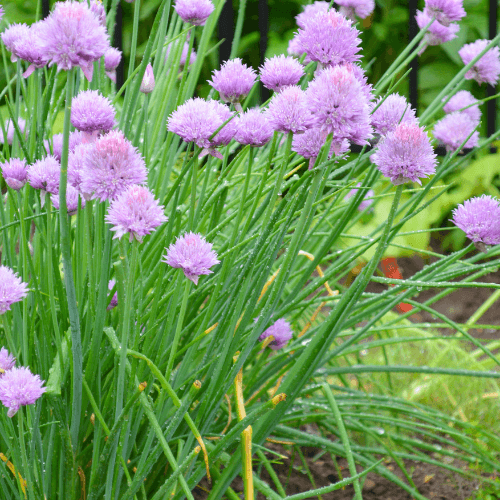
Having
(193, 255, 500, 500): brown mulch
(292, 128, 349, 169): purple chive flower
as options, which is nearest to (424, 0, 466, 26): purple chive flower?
(292, 128, 349, 169): purple chive flower

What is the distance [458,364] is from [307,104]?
1096 mm

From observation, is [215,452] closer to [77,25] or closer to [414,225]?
[77,25]

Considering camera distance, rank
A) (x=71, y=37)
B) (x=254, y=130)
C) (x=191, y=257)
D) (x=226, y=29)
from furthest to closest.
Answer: (x=226, y=29) → (x=254, y=130) → (x=191, y=257) → (x=71, y=37)

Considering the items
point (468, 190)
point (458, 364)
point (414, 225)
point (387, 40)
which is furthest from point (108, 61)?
point (387, 40)

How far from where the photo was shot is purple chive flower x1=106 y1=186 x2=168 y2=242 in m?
0.47

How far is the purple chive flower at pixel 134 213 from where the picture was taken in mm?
468

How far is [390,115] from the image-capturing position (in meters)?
0.68

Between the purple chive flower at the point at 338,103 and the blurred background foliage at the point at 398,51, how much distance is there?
202cm

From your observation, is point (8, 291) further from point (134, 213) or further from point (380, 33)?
point (380, 33)

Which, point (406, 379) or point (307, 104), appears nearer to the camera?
point (307, 104)

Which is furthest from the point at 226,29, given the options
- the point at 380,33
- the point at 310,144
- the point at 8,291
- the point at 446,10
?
the point at 8,291

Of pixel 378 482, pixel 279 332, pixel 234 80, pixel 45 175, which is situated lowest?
pixel 378 482

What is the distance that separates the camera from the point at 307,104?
542mm

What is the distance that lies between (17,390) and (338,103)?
404mm
